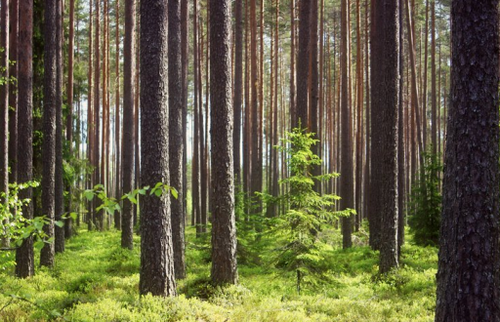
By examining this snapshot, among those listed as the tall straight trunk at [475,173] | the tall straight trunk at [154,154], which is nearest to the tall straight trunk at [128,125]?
the tall straight trunk at [154,154]

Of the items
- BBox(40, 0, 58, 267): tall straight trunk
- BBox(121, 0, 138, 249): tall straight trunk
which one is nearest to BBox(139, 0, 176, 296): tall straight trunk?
BBox(40, 0, 58, 267): tall straight trunk

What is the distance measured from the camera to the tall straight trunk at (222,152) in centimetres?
930

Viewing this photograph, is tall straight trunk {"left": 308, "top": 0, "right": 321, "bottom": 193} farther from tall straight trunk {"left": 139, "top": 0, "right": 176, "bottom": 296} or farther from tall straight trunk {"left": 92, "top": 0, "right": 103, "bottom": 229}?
tall straight trunk {"left": 92, "top": 0, "right": 103, "bottom": 229}

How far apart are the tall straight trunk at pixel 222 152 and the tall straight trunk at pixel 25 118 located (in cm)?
526

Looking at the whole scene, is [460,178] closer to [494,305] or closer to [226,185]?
[494,305]

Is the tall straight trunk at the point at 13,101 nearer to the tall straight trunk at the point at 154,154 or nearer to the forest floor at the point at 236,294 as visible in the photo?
the forest floor at the point at 236,294

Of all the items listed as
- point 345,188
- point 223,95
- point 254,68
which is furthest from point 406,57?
point 223,95

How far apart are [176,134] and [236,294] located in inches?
174

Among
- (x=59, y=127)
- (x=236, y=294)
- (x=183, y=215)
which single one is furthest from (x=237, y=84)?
(x=236, y=294)

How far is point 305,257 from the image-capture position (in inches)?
368

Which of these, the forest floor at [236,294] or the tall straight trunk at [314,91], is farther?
the tall straight trunk at [314,91]

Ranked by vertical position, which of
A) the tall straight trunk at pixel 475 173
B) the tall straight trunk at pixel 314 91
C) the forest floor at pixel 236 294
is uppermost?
the tall straight trunk at pixel 314 91

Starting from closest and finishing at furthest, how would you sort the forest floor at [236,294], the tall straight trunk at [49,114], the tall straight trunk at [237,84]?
1. the forest floor at [236,294]
2. the tall straight trunk at [49,114]
3. the tall straight trunk at [237,84]

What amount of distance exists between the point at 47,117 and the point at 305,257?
8.31 m
